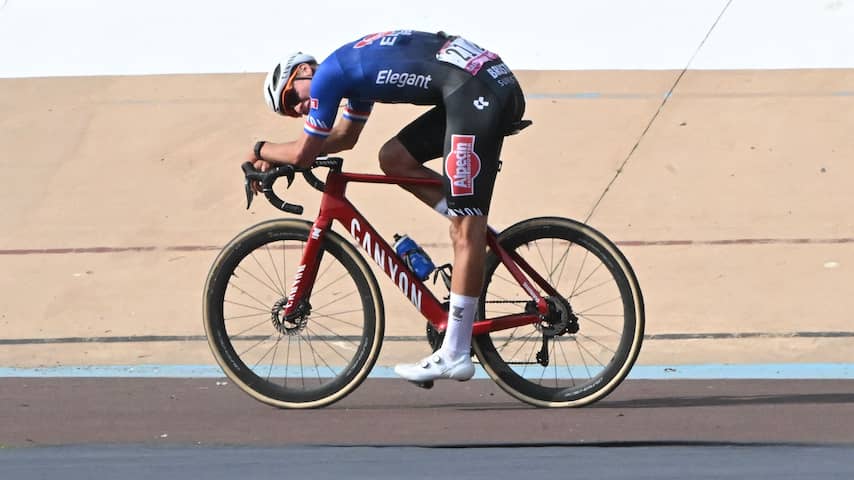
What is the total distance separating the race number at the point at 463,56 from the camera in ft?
20.2

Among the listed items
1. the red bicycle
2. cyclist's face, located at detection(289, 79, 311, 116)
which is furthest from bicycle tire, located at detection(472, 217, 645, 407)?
cyclist's face, located at detection(289, 79, 311, 116)

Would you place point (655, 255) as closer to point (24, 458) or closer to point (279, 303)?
point (279, 303)

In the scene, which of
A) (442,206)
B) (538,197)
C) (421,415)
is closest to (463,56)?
(442,206)

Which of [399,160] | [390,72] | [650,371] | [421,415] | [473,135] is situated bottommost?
[650,371]

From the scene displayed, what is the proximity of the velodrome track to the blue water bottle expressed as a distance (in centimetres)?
52

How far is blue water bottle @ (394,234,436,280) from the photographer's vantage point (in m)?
6.48

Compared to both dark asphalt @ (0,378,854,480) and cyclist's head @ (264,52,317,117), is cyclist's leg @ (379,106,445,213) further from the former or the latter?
dark asphalt @ (0,378,854,480)

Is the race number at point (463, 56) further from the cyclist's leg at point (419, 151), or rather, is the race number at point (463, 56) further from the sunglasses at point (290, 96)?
the sunglasses at point (290, 96)

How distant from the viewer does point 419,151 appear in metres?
6.48

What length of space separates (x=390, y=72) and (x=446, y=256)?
2.88 metres

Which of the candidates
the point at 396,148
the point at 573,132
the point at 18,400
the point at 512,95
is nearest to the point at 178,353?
the point at 18,400

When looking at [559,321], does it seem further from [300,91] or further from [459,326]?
[300,91]

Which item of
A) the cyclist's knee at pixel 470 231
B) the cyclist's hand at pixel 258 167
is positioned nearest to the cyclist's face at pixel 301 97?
the cyclist's hand at pixel 258 167

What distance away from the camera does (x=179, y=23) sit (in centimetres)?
1221
